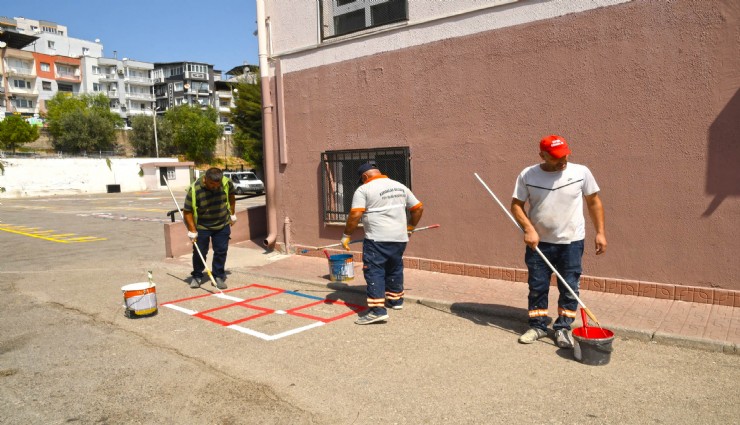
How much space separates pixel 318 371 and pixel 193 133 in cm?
6338

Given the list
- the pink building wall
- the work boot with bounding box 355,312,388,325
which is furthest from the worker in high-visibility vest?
the work boot with bounding box 355,312,388,325

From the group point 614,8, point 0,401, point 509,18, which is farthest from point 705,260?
point 0,401

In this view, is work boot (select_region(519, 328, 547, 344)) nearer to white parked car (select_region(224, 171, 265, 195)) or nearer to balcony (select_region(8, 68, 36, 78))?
white parked car (select_region(224, 171, 265, 195))

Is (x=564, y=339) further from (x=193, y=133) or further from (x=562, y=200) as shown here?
(x=193, y=133)

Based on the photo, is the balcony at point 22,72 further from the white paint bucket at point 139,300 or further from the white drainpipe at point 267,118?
the white paint bucket at point 139,300

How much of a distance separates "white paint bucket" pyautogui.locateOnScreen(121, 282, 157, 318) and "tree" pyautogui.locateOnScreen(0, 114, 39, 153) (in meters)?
52.6

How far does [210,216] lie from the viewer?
7422mm

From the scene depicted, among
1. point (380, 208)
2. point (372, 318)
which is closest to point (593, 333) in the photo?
point (372, 318)

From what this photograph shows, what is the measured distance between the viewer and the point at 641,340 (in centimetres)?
487

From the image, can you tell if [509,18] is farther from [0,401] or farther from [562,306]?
[0,401]

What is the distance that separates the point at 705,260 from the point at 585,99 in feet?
7.35

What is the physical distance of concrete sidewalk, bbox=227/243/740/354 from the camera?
4805 millimetres

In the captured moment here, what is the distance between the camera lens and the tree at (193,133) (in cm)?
6347

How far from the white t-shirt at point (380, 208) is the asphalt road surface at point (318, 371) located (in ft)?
3.12
